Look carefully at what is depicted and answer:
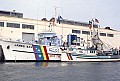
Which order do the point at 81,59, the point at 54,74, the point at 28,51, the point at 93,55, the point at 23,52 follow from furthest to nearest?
the point at 93,55, the point at 81,59, the point at 28,51, the point at 23,52, the point at 54,74

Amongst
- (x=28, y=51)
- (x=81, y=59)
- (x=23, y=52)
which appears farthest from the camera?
(x=81, y=59)

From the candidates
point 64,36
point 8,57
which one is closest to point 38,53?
point 8,57

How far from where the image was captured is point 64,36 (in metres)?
62.7

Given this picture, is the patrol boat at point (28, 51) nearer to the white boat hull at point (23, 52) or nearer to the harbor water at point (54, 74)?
the white boat hull at point (23, 52)

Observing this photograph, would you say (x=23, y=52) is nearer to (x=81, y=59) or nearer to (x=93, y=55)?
(x=81, y=59)

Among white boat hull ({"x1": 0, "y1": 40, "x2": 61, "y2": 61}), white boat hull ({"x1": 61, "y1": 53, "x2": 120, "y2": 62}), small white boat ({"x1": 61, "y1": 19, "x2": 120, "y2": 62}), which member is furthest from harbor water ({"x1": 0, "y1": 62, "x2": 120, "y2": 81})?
small white boat ({"x1": 61, "y1": 19, "x2": 120, "y2": 62})

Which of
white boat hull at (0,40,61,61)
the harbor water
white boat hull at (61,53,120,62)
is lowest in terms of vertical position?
the harbor water

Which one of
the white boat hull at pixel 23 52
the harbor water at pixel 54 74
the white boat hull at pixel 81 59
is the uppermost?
the white boat hull at pixel 23 52

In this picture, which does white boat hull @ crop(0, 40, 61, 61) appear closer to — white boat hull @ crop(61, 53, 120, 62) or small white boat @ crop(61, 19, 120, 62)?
white boat hull @ crop(61, 53, 120, 62)

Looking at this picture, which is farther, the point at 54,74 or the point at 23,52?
the point at 23,52

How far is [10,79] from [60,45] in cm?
2875

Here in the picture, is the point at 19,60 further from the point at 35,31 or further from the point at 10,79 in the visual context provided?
the point at 10,79

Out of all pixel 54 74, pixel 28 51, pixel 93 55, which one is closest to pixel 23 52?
pixel 28 51

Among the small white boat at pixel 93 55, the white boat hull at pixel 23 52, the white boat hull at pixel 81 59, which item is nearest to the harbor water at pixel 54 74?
the white boat hull at pixel 23 52
